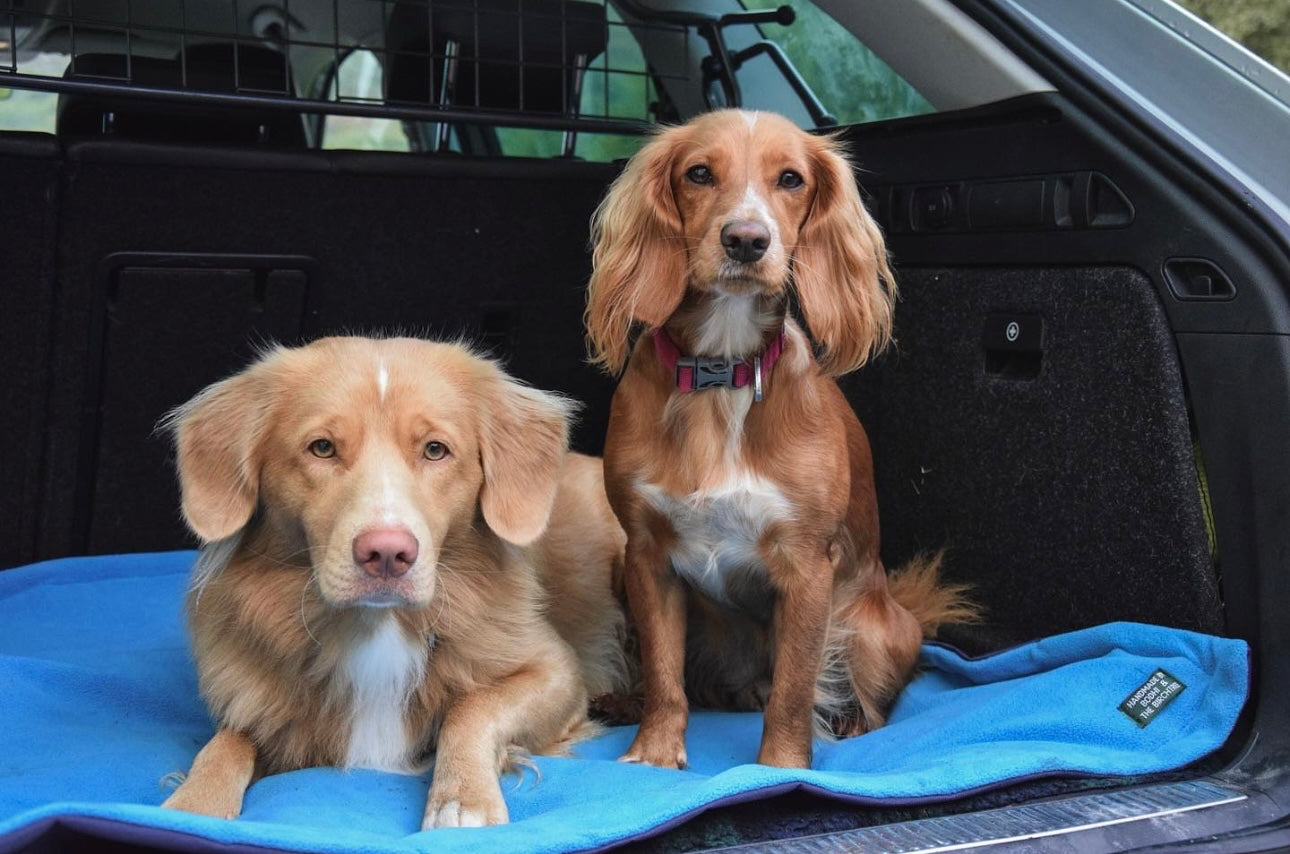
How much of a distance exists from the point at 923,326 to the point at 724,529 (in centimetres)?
92

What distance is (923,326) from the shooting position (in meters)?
3.06

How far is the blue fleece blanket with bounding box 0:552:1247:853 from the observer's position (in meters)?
1.75

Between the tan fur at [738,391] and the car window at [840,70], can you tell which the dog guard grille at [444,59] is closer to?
the car window at [840,70]

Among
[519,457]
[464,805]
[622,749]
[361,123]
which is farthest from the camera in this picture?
[361,123]

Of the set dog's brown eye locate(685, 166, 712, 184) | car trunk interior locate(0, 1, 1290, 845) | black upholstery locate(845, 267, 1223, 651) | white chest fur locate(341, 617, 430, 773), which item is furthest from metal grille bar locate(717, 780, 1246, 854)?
dog's brown eye locate(685, 166, 712, 184)

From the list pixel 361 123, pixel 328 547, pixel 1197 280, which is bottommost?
pixel 328 547

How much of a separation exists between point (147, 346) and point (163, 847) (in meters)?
1.86

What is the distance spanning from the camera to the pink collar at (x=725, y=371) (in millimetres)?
2391

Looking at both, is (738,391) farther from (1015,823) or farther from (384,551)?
(1015,823)

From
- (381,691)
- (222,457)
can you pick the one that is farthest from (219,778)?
(222,457)

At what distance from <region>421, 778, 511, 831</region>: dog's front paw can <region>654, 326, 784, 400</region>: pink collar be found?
791mm

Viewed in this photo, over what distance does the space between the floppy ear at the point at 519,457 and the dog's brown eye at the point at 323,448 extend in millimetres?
285

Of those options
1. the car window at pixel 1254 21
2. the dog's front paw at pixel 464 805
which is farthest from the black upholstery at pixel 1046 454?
the dog's front paw at pixel 464 805

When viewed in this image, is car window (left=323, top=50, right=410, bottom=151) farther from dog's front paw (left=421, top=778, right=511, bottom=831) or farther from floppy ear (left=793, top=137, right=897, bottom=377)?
dog's front paw (left=421, top=778, right=511, bottom=831)
